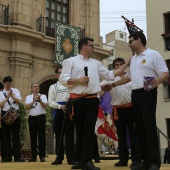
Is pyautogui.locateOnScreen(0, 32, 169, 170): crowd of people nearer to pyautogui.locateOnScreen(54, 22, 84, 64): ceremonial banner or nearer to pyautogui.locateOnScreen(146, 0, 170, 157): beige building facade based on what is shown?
pyautogui.locateOnScreen(54, 22, 84, 64): ceremonial banner

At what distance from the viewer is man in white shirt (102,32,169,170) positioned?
441cm

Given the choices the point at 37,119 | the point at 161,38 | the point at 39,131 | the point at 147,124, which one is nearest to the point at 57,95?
the point at 37,119

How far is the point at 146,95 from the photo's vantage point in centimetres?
449

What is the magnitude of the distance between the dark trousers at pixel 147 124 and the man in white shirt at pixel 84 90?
0.65m

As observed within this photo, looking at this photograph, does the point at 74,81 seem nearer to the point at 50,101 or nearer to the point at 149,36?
the point at 50,101

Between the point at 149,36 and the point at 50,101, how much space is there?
56.4 feet

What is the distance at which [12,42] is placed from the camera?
14.8 meters

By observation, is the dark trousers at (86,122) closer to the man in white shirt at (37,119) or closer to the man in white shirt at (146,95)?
the man in white shirt at (146,95)

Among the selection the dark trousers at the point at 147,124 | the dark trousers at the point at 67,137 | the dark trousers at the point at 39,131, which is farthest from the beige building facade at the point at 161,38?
the dark trousers at the point at 147,124

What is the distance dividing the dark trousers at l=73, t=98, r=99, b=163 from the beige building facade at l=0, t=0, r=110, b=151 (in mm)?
9509

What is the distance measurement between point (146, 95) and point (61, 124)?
264 centimetres

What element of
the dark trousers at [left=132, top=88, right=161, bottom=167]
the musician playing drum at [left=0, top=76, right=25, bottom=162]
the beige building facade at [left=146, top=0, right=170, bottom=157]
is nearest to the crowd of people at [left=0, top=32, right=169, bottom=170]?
the dark trousers at [left=132, top=88, right=161, bottom=167]

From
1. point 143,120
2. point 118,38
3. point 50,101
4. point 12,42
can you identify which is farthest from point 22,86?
point 118,38

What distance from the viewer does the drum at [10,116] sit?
300 inches
